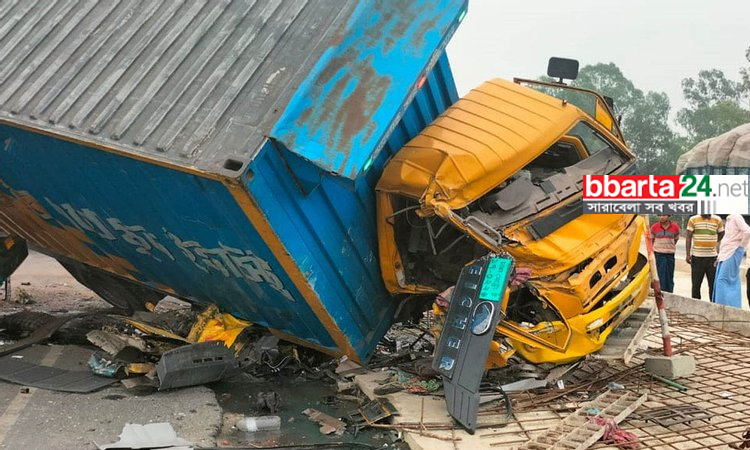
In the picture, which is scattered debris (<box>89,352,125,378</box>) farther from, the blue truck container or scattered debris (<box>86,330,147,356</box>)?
the blue truck container

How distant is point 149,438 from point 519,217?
2591 millimetres

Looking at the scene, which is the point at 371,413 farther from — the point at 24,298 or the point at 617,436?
the point at 24,298

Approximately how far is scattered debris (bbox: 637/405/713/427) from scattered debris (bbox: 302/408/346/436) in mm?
1810

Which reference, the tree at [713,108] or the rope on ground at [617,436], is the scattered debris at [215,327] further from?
the tree at [713,108]

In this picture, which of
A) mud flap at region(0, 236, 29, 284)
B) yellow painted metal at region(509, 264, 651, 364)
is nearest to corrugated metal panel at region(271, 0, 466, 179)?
yellow painted metal at region(509, 264, 651, 364)

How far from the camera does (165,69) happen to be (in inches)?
173

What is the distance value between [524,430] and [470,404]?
14.2 inches

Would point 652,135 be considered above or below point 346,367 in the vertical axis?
above

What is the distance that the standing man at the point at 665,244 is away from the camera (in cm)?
937

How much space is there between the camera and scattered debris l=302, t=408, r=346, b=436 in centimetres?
461

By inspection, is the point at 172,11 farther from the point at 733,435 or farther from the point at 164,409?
the point at 733,435

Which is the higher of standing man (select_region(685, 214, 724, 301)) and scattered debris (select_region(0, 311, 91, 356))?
standing man (select_region(685, 214, 724, 301))

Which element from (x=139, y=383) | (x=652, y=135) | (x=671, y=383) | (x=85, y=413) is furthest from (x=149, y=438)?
(x=652, y=135)

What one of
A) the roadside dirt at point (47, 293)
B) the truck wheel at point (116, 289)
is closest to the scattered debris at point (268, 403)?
the truck wheel at point (116, 289)
